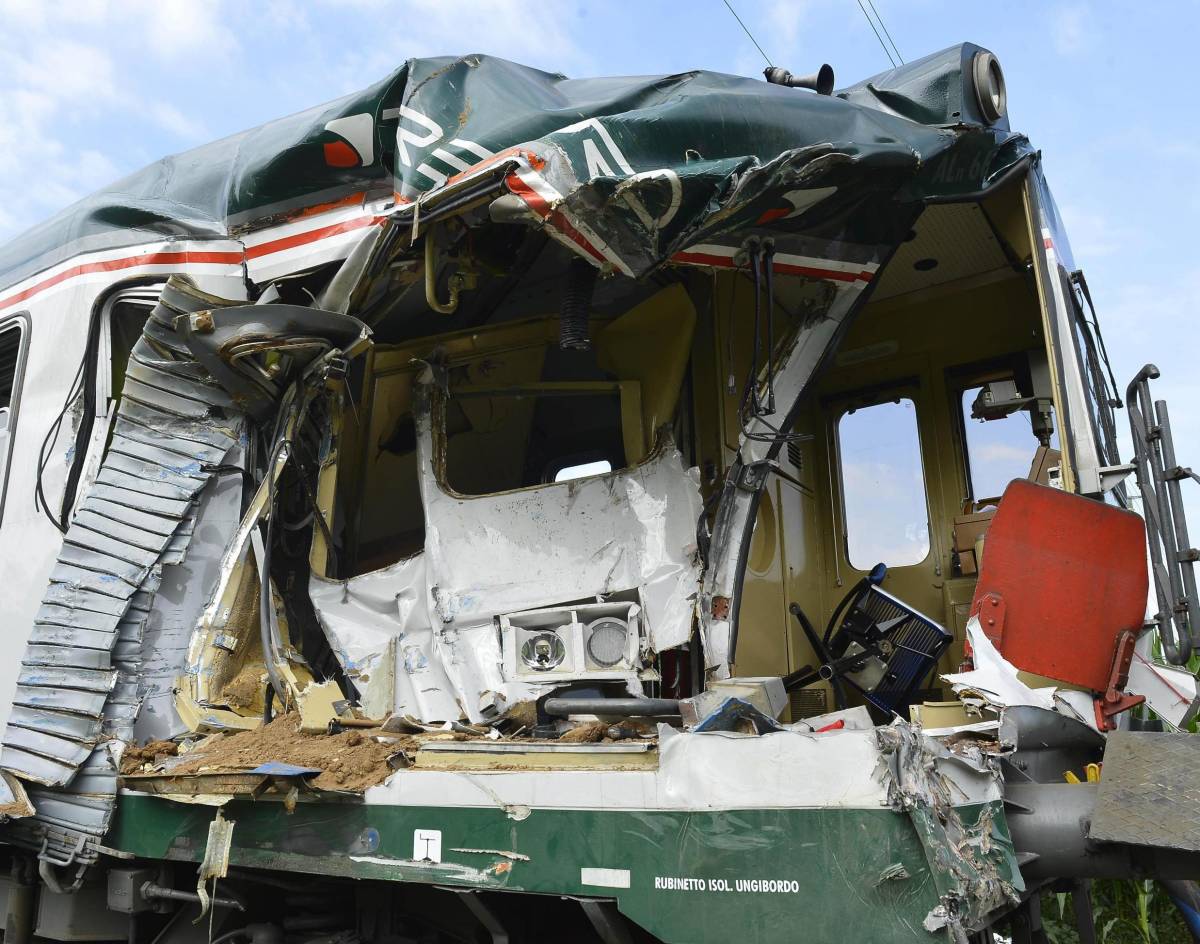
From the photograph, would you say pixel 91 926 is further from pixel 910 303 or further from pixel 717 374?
pixel 910 303

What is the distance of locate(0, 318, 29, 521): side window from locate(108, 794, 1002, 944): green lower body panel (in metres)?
2.68

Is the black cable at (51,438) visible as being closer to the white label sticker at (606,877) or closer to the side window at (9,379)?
the side window at (9,379)

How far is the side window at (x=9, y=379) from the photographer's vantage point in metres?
4.70

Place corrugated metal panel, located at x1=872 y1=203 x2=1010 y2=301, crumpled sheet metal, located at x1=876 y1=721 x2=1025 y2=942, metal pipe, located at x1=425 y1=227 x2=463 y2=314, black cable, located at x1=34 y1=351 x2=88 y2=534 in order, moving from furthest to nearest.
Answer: black cable, located at x1=34 y1=351 x2=88 y2=534
corrugated metal panel, located at x1=872 y1=203 x2=1010 y2=301
metal pipe, located at x1=425 y1=227 x2=463 y2=314
crumpled sheet metal, located at x1=876 y1=721 x2=1025 y2=942

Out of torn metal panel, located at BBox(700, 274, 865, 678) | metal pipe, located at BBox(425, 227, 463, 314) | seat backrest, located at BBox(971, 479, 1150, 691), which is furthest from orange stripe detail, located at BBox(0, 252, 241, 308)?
seat backrest, located at BBox(971, 479, 1150, 691)

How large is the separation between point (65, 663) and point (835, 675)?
9.99 ft

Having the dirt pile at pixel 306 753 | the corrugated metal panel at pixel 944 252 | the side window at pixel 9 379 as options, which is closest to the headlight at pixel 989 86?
the corrugated metal panel at pixel 944 252

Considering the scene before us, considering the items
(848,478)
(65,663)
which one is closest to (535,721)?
(65,663)

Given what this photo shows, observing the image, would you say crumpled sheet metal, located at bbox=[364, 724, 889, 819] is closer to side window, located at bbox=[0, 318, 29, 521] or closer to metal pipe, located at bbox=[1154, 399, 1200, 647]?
metal pipe, located at bbox=[1154, 399, 1200, 647]

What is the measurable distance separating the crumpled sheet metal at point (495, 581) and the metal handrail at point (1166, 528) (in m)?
1.52

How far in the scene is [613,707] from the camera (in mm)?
3168

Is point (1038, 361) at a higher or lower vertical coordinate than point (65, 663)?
higher

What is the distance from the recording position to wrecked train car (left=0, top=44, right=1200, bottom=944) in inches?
99.6

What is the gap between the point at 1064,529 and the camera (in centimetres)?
308
